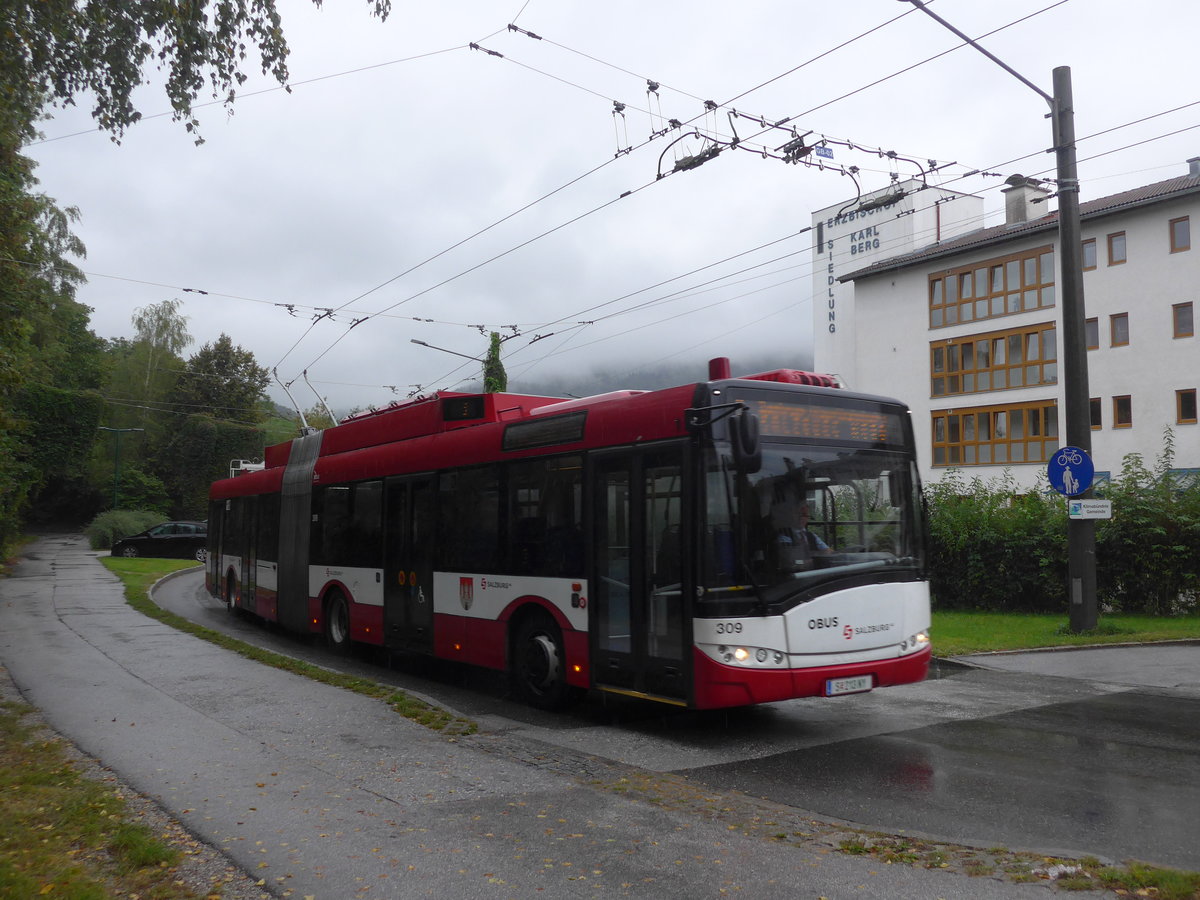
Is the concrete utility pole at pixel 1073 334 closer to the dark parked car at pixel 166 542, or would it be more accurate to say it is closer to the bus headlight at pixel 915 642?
the bus headlight at pixel 915 642

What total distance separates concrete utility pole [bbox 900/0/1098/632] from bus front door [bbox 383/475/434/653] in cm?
906

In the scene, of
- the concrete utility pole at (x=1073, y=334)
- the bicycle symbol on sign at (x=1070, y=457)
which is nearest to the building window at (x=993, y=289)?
the concrete utility pole at (x=1073, y=334)

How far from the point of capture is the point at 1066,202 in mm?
14820

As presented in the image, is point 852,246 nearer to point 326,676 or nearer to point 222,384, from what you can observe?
point 222,384

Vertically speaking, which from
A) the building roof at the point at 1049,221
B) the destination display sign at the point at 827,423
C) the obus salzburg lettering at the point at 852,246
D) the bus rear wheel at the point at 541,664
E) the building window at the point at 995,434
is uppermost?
the obus salzburg lettering at the point at 852,246

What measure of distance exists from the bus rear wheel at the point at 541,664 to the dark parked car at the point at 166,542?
36839 mm

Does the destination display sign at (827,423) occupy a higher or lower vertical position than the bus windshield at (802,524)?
higher

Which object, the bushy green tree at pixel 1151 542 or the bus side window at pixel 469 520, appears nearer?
the bus side window at pixel 469 520

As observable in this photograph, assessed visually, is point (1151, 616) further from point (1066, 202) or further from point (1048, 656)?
point (1066, 202)

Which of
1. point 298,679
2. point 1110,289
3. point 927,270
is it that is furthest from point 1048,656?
point 927,270

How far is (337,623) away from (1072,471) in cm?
1043

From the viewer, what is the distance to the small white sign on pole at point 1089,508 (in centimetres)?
1462

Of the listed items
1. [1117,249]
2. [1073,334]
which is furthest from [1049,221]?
[1073,334]

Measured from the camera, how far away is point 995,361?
42.2 m
